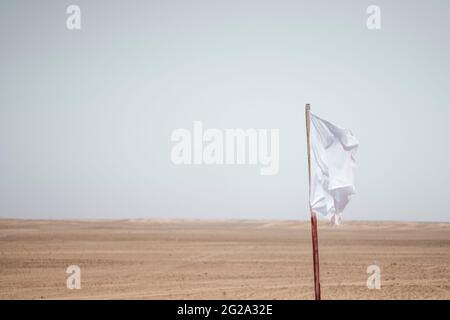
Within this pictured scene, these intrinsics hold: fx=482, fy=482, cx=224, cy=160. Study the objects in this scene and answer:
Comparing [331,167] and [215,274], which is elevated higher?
[331,167]

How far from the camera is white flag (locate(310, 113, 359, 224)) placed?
7.43 m

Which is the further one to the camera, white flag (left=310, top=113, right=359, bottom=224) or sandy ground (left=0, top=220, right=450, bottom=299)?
sandy ground (left=0, top=220, right=450, bottom=299)

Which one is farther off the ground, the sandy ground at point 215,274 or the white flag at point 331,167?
the white flag at point 331,167

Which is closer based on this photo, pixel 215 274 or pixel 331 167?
pixel 331 167

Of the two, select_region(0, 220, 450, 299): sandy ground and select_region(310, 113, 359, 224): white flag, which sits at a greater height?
select_region(310, 113, 359, 224): white flag

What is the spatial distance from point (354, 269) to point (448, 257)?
7.93 metres

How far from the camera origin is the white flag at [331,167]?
24.4 ft

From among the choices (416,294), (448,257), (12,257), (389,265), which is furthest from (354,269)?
(12,257)

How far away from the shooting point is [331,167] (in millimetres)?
7582

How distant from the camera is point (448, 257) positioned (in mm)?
23391

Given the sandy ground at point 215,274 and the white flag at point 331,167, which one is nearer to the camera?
the white flag at point 331,167
